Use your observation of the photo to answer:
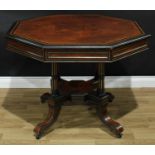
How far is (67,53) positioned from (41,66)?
1.39 meters

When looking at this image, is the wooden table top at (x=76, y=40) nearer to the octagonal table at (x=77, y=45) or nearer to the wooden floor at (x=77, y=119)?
the octagonal table at (x=77, y=45)

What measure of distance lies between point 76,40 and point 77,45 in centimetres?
11

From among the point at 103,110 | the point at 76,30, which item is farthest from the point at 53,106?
the point at 76,30

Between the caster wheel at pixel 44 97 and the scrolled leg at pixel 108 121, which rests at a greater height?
the scrolled leg at pixel 108 121

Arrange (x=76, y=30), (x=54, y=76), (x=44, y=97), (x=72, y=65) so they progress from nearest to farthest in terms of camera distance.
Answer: (x=76, y=30), (x=54, y=76), (x=44, y=97), (x=72, y=65)

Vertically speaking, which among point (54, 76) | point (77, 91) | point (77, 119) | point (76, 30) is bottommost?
point (77, 119)

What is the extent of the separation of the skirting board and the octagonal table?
538 millimetres

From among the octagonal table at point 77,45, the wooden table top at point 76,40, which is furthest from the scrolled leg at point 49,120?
the wooden table top at point 76,40

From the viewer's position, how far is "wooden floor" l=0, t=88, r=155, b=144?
2957mm

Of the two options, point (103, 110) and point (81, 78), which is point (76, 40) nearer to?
point (103, 110)

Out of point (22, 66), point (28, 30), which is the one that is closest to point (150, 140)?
point (28, 30)

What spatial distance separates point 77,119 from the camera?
129 inches

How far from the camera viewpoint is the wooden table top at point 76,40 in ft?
8.34
